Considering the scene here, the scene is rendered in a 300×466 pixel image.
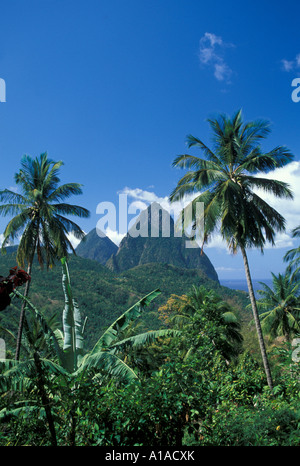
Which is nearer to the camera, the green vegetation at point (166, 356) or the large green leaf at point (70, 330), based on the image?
the green vegetation at point (166, 356)

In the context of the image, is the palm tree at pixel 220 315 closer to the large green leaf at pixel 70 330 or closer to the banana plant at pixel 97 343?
the large green leaf at pixel 70 330

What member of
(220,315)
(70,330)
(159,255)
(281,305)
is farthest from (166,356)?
(159,255)

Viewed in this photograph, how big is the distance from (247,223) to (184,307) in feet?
39.9

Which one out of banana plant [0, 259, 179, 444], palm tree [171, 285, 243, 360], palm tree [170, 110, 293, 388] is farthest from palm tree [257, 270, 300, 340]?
banana plant [0, 259, 179, 444]

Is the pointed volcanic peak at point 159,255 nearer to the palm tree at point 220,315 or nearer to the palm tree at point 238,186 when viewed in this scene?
the palm tree at point 220,315

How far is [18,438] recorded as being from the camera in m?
3.06

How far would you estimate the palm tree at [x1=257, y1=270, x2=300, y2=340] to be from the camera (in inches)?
839

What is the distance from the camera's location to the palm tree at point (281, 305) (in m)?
21.3

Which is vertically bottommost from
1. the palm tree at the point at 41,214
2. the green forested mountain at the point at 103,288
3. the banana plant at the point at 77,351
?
the green forested mountain at the point at 103,288

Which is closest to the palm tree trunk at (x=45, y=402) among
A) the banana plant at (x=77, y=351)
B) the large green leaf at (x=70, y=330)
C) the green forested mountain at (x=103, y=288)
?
the banana plant at (x=77, y=351)

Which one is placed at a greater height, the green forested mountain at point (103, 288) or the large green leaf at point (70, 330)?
the large green leaf at point (70, 330)

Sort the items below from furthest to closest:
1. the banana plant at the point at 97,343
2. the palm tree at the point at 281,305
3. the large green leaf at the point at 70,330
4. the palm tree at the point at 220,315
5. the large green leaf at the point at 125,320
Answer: the palm tree at the point at 281,305 < the palm tree at the point at 220,315 < the large green leaf at the point at 70,330 < the large green leaf at the point at 125,320 < the banana plant at the point at 97,343

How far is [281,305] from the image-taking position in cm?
2159

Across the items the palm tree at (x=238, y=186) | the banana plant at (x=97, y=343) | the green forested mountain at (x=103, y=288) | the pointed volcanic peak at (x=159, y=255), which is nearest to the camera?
the banana plant at (x=97, y=343)
